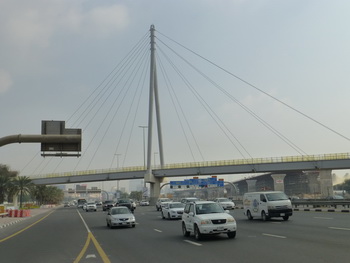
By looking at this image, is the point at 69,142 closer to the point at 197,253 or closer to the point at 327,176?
the point at 197,253

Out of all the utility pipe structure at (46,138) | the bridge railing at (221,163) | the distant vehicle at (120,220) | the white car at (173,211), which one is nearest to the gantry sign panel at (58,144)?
the utility pipe structure at (46,138)

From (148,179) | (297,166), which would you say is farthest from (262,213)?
(148,179)

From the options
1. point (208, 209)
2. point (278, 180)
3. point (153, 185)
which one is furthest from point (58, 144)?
point (153, 185)

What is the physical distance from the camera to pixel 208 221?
1467cm

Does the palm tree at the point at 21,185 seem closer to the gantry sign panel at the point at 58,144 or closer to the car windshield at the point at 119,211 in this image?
the car windshield at the point at 119,211

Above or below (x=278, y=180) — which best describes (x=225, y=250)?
below

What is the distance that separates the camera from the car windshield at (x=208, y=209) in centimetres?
1584

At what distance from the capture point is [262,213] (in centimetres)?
2544

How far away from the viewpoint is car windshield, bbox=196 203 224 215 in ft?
52.0

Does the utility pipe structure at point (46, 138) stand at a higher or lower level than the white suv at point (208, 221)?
higher

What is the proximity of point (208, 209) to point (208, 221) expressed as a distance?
134cm

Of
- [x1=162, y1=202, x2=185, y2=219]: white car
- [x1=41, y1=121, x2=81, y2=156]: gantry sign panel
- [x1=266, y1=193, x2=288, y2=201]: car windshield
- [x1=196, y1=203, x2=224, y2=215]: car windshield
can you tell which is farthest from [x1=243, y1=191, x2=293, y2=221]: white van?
[x1=41, y1=121, x2=81, y2=156]: gantry sign panel

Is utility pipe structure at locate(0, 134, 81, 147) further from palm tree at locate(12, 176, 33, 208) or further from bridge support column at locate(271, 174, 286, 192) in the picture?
palm tree at locate(12, 176, 33, 208)

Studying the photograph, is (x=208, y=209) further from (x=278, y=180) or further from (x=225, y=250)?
(x=278, y=180)
